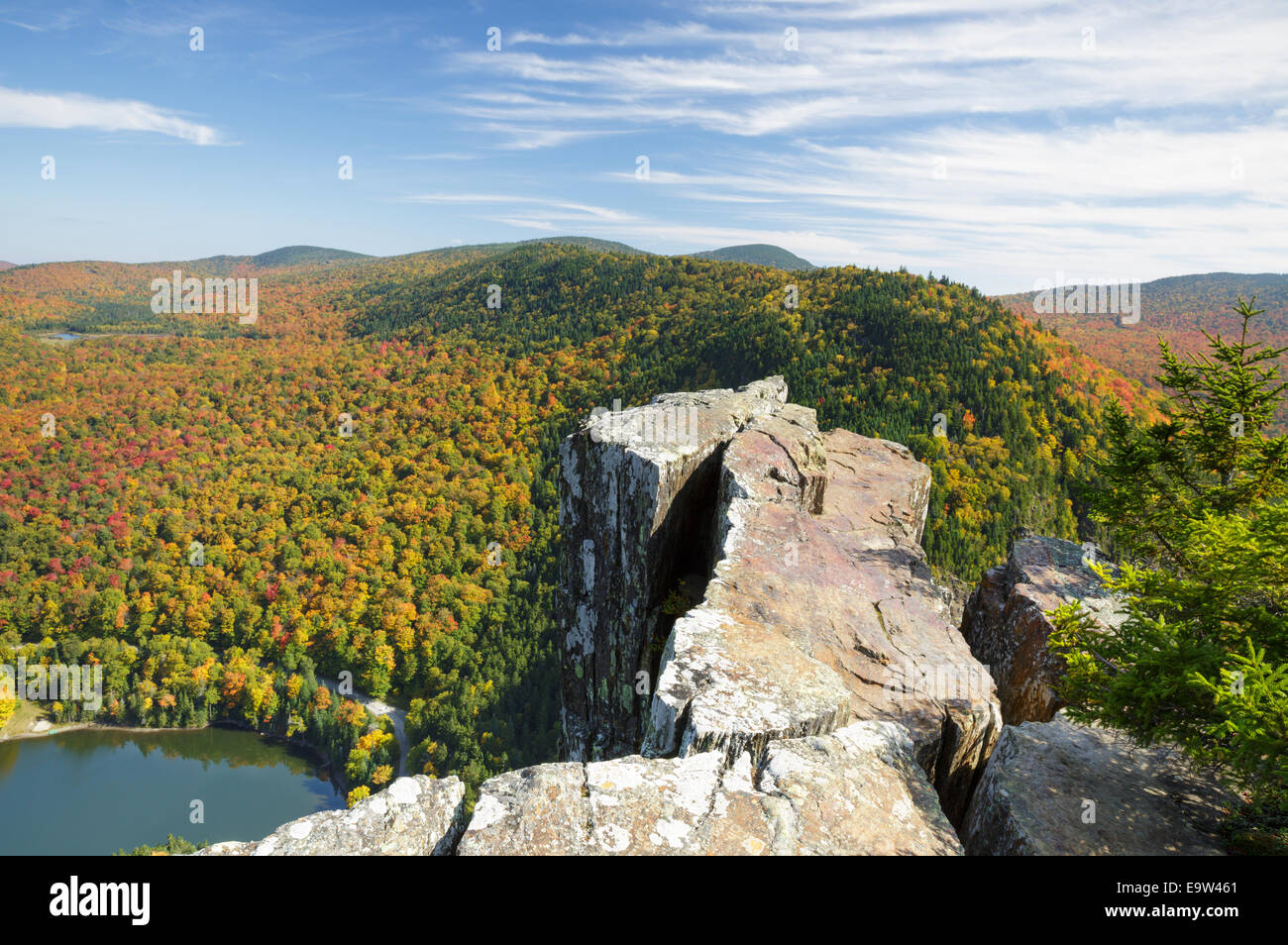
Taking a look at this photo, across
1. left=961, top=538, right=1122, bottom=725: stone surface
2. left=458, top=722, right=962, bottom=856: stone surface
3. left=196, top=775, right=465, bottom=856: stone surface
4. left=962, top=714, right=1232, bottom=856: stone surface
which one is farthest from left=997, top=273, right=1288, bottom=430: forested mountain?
left=196, top=775, right=465, bottom=856: stone surface

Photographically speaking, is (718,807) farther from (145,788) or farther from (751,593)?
(145,788)

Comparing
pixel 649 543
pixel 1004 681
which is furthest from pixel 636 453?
pixel 1004 681

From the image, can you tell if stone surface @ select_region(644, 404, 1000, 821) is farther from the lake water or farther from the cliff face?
the lake water

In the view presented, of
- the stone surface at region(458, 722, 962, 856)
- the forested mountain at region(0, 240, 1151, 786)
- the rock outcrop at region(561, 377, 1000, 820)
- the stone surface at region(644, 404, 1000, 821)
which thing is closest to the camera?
the stone surface at region(458, 722, 962, 856)

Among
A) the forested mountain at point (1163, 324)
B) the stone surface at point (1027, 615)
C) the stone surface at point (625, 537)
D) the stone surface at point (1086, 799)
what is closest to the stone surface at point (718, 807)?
the stone surface at point (1086, 799)

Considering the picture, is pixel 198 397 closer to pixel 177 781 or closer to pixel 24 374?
pixel 24 374

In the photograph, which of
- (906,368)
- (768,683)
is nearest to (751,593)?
(768,683)
